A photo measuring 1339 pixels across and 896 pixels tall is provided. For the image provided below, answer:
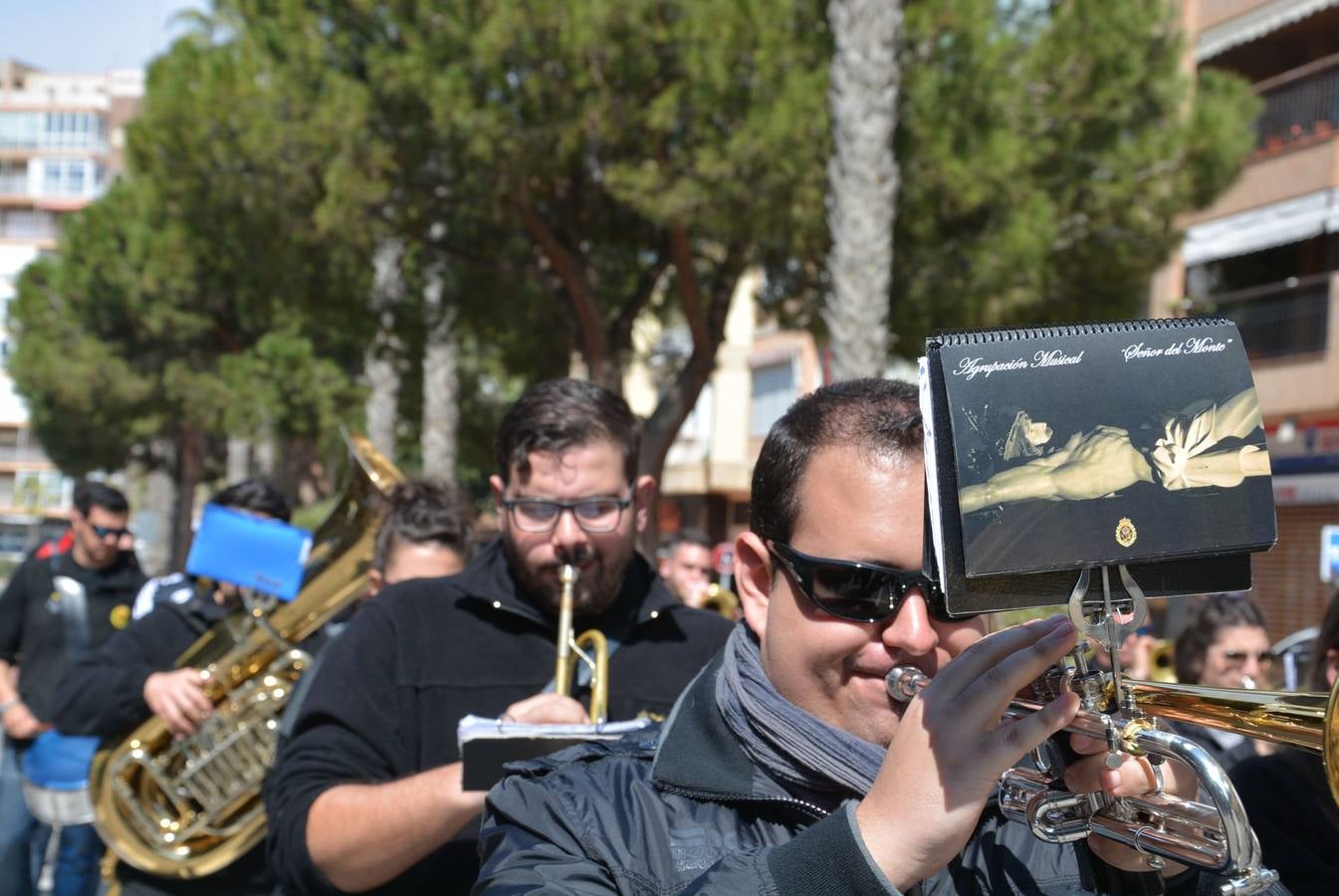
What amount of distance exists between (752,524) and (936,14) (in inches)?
350

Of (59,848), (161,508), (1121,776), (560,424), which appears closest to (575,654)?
(560,424)

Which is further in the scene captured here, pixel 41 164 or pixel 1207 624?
pixel 41 164

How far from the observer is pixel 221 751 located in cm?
459

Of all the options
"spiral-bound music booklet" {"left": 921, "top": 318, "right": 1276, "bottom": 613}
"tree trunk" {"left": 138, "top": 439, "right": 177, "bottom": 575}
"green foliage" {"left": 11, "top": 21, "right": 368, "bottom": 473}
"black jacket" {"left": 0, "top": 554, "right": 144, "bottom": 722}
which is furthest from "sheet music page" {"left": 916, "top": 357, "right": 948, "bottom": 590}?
"tree trunk" {"left": 138, "top": 439, "right": 177, "bottom": 575}

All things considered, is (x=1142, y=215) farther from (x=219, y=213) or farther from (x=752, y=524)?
(x=752, y=524)

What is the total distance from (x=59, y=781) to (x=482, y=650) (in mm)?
3702

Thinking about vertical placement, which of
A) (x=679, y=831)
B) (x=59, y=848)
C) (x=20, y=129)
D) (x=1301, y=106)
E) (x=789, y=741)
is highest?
(x=20, y=129)

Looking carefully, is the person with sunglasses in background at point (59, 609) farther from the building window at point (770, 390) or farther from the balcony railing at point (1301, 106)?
the building window at point (770, 390)

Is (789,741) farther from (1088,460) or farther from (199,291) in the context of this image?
(199,291)

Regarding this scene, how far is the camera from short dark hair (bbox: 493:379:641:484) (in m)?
3.25

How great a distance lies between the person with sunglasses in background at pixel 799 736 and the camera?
69.9 inches

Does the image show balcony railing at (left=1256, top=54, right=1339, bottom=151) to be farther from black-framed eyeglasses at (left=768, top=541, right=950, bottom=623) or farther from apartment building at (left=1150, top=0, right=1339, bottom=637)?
black-framed eyeglasses at (left=768, top=541, right=950, bottom=623)

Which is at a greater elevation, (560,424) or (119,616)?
(560,424)

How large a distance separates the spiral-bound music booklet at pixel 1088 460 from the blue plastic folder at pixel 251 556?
130 inches
